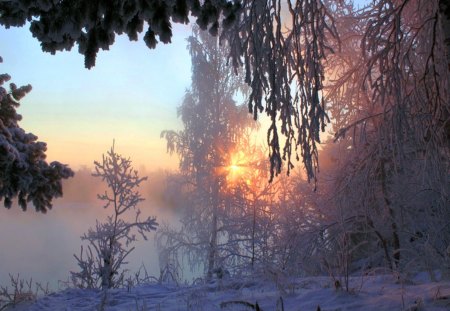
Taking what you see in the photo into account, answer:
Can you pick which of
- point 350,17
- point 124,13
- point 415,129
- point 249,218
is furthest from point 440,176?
point 249,218

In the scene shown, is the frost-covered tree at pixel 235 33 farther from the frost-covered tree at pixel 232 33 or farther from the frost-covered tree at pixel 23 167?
the frost-covered tree at pixel 23 167

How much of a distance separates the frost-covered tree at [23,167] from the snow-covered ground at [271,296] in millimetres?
1611

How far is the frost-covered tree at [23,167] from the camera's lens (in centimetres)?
560

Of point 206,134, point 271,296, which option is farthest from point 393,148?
point 206,134

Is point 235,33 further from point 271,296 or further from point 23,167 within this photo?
point 23,167

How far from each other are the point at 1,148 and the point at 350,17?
24.9 ft

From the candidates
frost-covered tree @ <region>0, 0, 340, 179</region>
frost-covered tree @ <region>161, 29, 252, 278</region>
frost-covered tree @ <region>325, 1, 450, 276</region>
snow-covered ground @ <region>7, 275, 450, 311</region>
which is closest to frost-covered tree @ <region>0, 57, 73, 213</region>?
snow-covered ground @ <region>7, 275, 450, 311</region>

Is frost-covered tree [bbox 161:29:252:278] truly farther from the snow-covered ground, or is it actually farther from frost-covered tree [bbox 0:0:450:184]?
frost-covered tree [bbox 0:0:450:184]

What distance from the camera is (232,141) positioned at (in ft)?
56.5

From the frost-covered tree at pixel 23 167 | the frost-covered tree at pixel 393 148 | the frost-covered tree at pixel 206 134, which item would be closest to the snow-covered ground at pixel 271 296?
the frost-covered tree at pixel 393 148

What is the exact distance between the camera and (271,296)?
3895mm

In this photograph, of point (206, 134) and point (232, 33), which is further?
point (206, 134)

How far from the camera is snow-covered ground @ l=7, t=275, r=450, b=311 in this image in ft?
10.7

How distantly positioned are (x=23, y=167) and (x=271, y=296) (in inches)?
157
